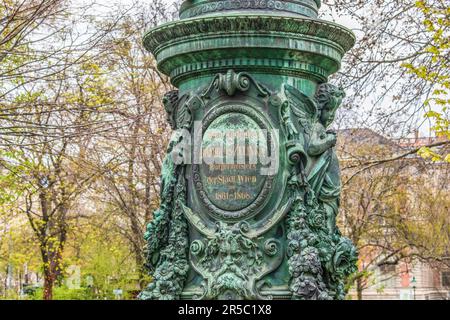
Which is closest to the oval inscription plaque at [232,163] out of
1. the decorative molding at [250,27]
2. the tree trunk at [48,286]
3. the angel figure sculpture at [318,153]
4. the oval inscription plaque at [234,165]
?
the oval inscription plaque at [234,165]

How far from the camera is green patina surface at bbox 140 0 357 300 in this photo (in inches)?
327

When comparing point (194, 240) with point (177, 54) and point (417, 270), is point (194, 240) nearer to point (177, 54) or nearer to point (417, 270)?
point (177, 54)

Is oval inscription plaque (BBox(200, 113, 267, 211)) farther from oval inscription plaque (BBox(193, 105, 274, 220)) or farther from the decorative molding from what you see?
the decorative molding

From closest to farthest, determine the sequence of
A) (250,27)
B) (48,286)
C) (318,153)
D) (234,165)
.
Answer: (250,27)
(234,165)
(318,153)
(48,286)

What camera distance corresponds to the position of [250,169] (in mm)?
8453

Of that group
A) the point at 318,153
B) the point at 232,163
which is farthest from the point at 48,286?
the point at 318,153

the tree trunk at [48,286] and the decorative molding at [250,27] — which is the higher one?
the decorative molding at [250,27]

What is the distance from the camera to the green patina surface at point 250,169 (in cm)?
830

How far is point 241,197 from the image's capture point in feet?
27.7

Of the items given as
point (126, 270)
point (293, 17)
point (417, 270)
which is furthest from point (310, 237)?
point (417, 270)

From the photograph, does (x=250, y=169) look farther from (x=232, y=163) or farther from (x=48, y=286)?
(x=48, y=286)

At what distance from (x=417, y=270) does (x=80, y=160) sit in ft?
159

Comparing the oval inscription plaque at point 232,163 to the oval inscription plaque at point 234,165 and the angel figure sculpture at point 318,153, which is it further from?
the angel figure sculpture at point 318,153
